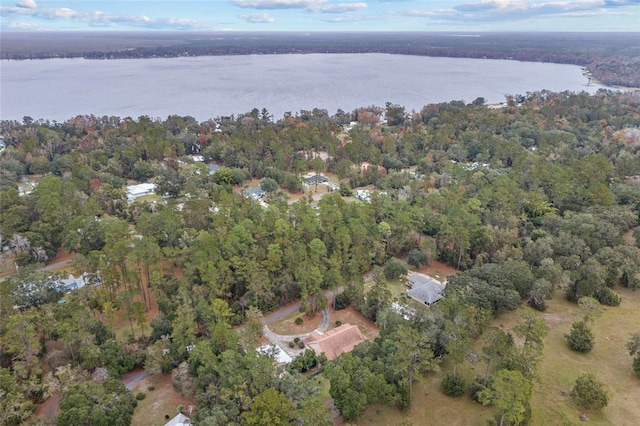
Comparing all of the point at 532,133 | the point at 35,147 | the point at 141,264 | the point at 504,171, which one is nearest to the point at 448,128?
the point at 532,133

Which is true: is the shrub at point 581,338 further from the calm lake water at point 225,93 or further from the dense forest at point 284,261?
the calm lake water at point 225,93

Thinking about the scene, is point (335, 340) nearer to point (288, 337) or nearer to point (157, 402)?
point (288, 337)

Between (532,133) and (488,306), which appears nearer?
(488,306)

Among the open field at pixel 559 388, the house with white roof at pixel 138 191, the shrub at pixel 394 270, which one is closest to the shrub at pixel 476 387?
the open field at pixel 559 388

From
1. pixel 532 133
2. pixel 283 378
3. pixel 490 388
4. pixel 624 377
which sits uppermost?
pixel 532 133

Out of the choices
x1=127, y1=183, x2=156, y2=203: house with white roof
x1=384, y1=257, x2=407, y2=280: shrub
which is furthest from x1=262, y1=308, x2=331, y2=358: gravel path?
x1=127, y1=183, x2=156, y2=203: house with white roof

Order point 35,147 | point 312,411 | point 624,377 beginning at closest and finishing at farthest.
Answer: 1. point 312,411
2. point 624,377
3. point 35,147

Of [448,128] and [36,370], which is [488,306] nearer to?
[36,370]

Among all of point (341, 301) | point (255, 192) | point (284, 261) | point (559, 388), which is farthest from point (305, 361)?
point (255, 192)
